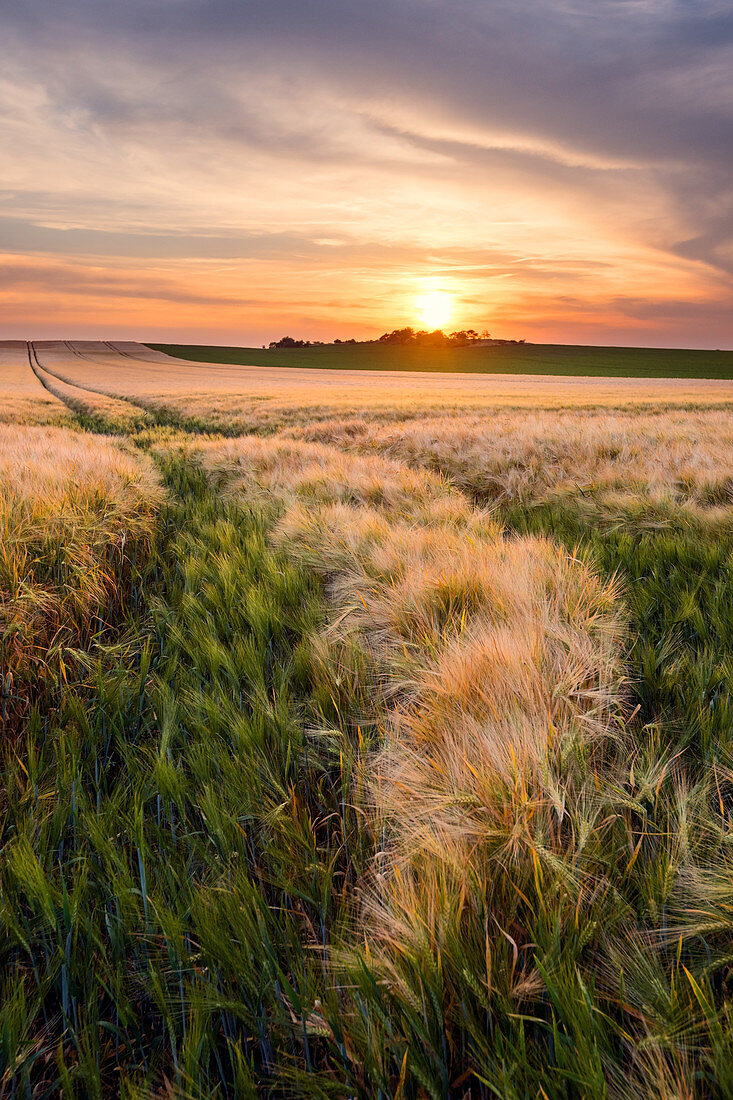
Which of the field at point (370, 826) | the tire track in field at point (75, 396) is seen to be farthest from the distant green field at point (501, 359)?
the field at point (370, 826)

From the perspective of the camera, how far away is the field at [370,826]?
0.72 meters

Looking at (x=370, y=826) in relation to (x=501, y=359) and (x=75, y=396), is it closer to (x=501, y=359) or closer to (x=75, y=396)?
(x=75, y=396)

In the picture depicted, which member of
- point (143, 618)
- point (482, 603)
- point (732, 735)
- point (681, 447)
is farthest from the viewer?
point (681, 447)

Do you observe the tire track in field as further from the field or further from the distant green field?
the distant green field

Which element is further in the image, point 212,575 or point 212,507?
point 212,507

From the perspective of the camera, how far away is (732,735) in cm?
123

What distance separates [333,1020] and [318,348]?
324 ft

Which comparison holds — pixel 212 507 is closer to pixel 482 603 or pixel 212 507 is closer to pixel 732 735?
pixel 482 603

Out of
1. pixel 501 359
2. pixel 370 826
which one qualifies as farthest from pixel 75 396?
pixel 501 359

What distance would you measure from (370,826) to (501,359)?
3097 inches

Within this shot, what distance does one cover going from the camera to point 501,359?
72.9 metres

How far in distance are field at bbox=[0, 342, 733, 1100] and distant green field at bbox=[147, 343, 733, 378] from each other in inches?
2463

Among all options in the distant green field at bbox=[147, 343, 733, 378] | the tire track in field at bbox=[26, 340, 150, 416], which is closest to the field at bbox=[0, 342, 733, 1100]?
the tire track in field at bbox=[26, 340, 150, 416]

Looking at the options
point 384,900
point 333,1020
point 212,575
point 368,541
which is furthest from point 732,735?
point 212,575
